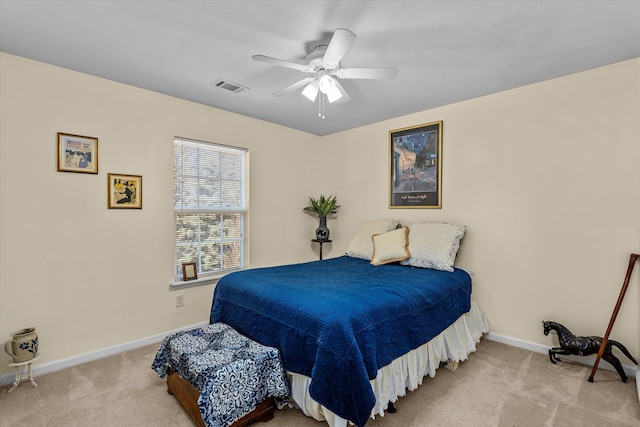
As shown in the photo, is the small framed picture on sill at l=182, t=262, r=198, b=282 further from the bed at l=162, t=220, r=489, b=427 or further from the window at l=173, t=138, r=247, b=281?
the bed at l=162, t=220, r=489, b=427

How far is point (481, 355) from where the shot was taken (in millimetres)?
2783

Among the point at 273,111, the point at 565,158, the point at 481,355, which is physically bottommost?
the point at 481,355

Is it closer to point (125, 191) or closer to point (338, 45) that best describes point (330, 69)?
point (338, 45)

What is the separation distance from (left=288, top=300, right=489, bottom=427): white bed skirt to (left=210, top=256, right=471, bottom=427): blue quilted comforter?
98 millimetres

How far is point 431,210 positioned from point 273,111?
7.03 ft

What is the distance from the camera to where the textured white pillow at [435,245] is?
300 centimetres

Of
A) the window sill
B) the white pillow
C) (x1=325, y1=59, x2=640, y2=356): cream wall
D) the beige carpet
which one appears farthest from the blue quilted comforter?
the window sill

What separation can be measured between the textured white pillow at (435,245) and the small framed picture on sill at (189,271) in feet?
7.24

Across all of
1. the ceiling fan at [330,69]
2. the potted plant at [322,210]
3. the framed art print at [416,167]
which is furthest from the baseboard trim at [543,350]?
the ceiling fan at [330,69]

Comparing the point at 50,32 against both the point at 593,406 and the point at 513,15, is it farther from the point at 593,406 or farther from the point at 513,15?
the point at 593,406

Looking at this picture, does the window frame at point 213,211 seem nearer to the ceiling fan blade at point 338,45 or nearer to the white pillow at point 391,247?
the white pillow at point 391,247

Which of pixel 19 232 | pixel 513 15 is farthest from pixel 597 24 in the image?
pixel 19 232

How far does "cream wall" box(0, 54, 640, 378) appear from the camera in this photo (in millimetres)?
2416

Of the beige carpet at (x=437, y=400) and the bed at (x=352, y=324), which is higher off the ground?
the bed at (x=352, y=324)
